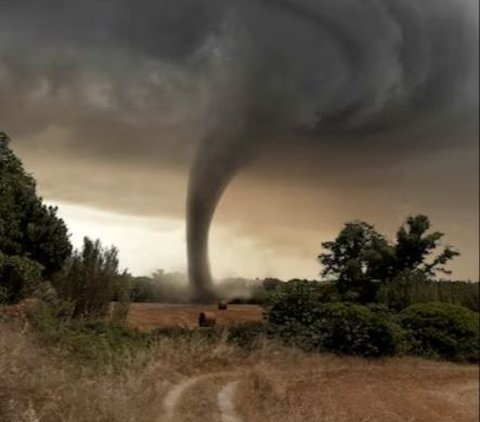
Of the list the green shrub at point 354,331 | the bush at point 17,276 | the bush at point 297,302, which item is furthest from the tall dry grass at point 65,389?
the green shrub at point 354,331

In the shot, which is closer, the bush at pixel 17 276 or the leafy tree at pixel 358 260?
the bush at pixel 17 276

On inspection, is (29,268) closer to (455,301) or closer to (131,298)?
(131,298)

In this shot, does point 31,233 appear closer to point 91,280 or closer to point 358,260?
point 91,280

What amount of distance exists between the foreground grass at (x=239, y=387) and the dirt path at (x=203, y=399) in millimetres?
62

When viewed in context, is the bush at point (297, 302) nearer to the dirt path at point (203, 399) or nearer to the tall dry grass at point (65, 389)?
the dirt path at point (203, 399)

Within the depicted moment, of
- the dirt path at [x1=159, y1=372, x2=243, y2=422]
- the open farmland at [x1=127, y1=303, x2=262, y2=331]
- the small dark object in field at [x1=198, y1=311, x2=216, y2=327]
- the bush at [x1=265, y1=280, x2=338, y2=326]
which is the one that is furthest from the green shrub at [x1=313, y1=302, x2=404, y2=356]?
the dirt path at [x1=159, y1=372, x2=243, y2=422]

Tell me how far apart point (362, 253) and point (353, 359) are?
519cm

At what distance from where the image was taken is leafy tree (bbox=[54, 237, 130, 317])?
2009 cm

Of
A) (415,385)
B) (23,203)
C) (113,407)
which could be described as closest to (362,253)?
(415,385)

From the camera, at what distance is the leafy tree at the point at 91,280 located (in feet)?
65.9

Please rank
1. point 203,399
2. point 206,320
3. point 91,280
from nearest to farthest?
point 203,399 < point 91,280 < point 206,320

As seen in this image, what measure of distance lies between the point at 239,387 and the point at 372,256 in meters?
6.87

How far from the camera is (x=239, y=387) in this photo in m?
17.5

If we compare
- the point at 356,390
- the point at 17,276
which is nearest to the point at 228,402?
the point at 356,390
